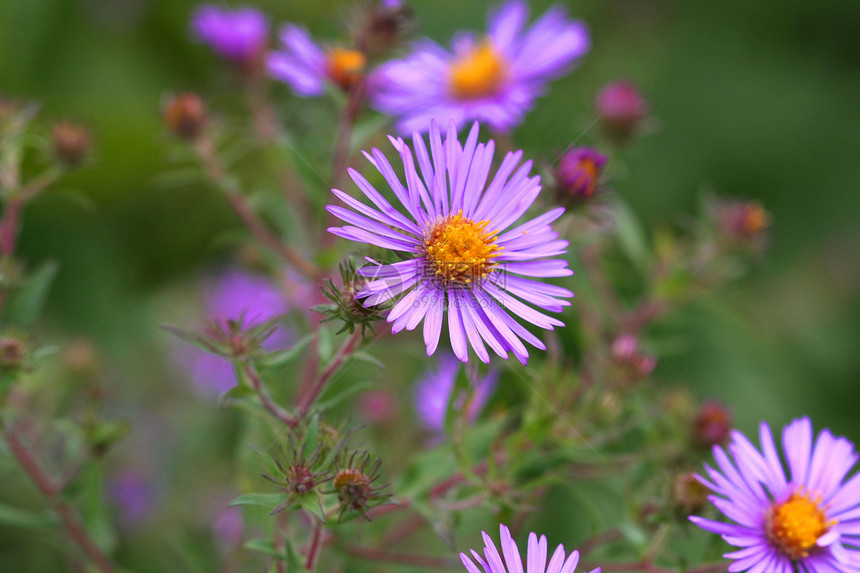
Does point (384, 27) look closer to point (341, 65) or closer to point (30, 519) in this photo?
point (341, 65)

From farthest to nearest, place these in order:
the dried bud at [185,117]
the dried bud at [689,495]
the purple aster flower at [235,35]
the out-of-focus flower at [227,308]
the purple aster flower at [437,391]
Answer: the out-of-focus flower at [227,308] < the purple aster flower at [235,35] < the purple aster flower at [437,391] < the dried bud at [185,117] < the dried bud at [689,495]

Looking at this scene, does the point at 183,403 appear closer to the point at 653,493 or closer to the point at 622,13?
the point at 653,493

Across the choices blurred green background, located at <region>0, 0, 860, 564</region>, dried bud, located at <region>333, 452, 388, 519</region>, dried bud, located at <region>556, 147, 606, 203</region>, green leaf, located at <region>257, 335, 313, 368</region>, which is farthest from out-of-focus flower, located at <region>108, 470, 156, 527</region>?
dried bud, located at <region>556, 147, 606, 203</region>

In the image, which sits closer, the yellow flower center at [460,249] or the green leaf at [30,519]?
the yellow flower center at [460,249]

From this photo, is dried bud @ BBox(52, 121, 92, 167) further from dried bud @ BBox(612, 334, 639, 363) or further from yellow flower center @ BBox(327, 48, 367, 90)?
dried bud @ BBox(612, 334, 639, 363)

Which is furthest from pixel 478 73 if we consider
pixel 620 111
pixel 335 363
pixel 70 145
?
pixel 335 363

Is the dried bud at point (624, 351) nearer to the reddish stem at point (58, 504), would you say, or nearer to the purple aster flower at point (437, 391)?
the purple aster flower at point (437, 391)

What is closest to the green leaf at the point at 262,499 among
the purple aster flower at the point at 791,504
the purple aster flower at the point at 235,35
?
the purple aster flower at the point at 791,504
